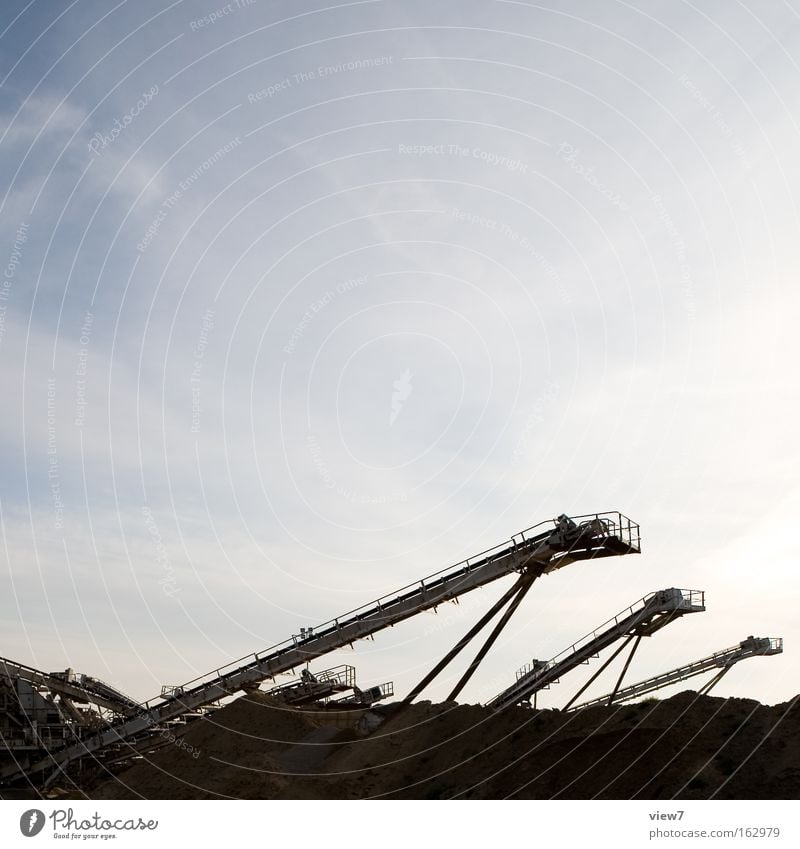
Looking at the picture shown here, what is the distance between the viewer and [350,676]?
4900cm

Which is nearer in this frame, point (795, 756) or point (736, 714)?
point (795, 756)

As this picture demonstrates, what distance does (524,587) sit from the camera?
3981 centimetres

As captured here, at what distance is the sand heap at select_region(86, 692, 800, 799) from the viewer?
29.9 meters

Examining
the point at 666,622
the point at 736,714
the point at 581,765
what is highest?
the point at 666,622

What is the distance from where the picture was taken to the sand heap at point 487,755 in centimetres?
2988

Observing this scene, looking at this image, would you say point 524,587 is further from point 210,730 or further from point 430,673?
point 210,730

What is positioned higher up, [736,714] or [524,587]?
[524,587]

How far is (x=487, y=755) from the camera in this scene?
116 feet

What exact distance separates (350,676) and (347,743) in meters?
9.42

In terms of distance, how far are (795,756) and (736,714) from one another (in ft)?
13.5
